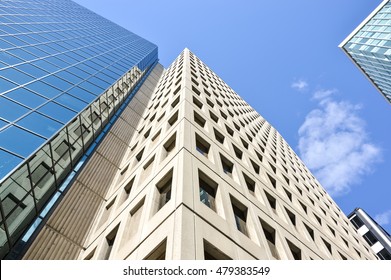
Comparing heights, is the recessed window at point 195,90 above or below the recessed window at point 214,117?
above

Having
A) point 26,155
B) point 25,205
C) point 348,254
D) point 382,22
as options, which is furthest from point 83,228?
point 382,22

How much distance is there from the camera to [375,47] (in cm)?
5384

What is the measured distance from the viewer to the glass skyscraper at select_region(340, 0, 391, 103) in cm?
5212

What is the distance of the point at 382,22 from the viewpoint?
55.9 m

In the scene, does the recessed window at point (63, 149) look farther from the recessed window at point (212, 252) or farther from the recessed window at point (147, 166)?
the recessed window at point (212, 252)

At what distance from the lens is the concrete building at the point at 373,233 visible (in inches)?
2096

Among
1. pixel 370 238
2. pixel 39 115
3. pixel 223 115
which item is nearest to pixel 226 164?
pixel 223 115

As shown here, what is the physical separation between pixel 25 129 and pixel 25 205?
10.9 ft

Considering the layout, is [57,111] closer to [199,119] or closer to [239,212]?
[199,119]

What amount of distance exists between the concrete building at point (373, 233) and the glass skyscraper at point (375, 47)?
27.0m

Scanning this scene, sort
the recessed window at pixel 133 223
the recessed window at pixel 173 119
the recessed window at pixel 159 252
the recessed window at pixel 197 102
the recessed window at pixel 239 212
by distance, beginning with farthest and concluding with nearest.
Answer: the recessed window at pixel 197 102
the recessed window at pixel 173 119
the recessed window at pixel 239 212
the recessed window at pixel 133 223
the recessed window at pixel 159 252

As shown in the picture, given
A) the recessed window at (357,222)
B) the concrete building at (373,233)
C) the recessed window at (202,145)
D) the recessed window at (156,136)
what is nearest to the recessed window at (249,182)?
the recessed window at (202,145)

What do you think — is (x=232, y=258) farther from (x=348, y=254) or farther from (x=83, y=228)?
(x=348, y=254)

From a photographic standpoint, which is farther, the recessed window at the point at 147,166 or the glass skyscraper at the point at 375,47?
the glass skyscraper at the point at 375,47
